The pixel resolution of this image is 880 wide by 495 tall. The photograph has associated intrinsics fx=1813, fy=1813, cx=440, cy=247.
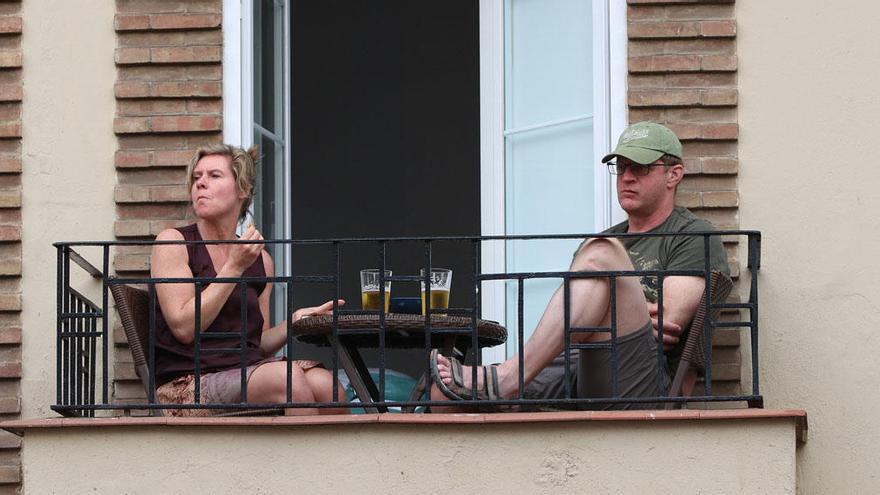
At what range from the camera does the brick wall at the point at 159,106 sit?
23.8 ft

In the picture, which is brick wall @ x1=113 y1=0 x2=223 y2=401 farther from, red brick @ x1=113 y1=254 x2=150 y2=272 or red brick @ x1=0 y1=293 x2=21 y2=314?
red brick @ x1=0 y1=293 x2=21 y2=314

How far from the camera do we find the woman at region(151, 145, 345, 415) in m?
6.41

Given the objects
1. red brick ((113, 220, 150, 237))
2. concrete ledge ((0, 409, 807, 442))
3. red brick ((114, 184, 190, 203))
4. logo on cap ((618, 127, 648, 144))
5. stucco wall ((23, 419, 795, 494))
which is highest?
logo on cap ((618, 127, 648, 144))

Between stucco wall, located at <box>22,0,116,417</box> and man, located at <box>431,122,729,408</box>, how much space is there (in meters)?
1.82

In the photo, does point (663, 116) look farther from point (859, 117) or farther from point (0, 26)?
point (0, 26)

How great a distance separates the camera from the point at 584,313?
20.2ft

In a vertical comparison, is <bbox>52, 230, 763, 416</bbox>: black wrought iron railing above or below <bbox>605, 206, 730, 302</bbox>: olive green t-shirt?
below

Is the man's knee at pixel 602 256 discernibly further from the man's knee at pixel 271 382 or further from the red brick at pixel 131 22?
the red brick at pixel 131 22

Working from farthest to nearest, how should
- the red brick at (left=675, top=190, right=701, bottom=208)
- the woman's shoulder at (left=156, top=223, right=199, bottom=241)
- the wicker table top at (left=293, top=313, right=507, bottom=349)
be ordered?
the red brick at (left=675, top=190, right=701, bottom=208), the woman's shoulder at (left=156, top=223, right=199, bottom=241), the wicker table top at (left=293, top=313, right=507, bottom=349)

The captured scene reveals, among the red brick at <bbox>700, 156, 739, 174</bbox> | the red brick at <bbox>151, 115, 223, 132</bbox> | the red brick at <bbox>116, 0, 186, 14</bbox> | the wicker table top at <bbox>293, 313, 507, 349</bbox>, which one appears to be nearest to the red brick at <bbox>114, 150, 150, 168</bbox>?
the red brick at <bbox>151, 115, 223, 132</bbox>

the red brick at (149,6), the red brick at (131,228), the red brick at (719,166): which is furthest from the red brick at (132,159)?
the red brick at (719,166)

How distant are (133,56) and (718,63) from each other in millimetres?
2346

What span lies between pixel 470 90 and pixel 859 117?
3.97 meters

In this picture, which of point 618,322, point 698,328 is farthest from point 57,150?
point 698,328
